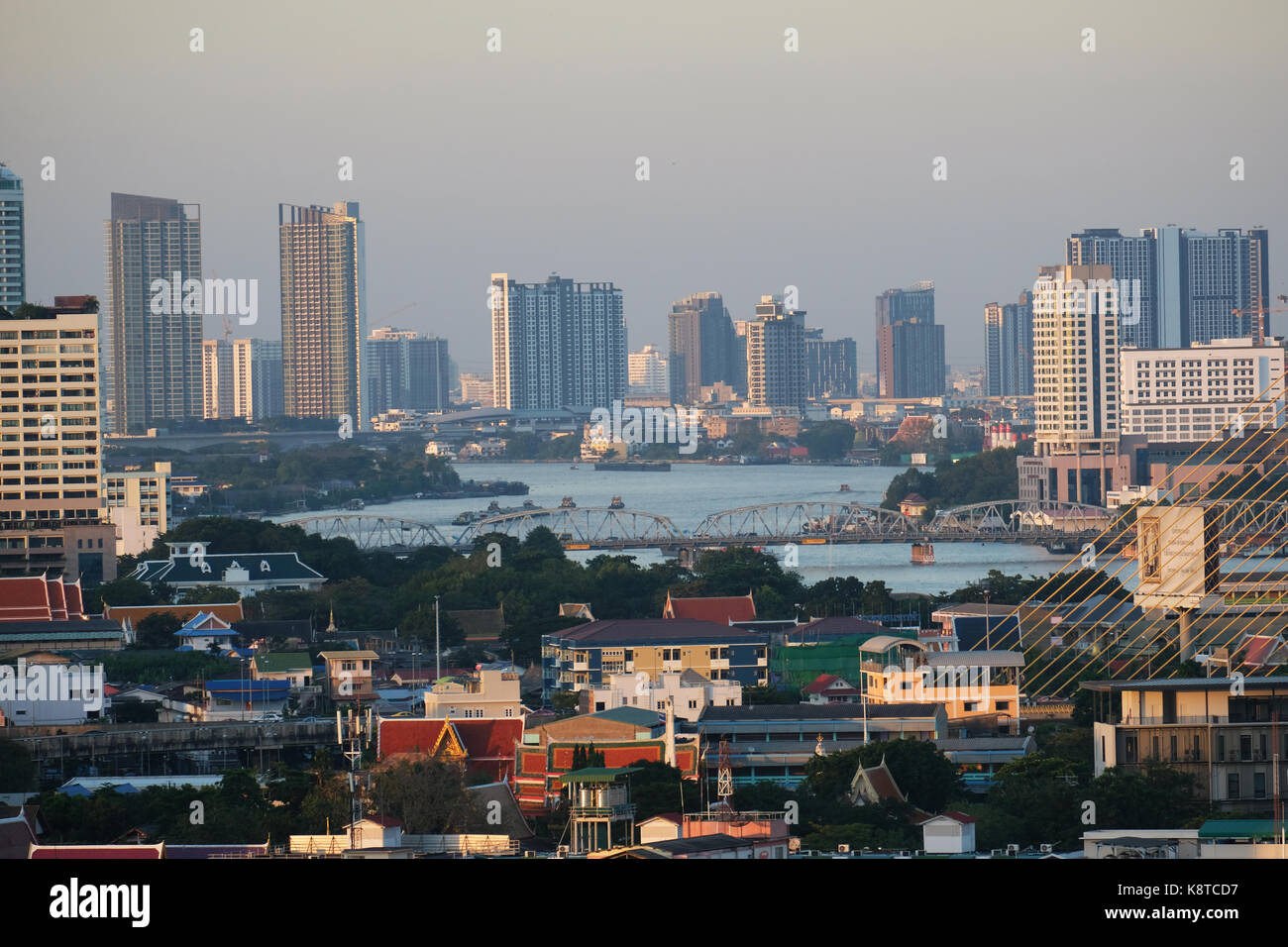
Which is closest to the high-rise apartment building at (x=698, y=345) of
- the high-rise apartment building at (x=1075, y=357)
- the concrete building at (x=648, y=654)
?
the high-rise apartment building at (x=1075, y=357)

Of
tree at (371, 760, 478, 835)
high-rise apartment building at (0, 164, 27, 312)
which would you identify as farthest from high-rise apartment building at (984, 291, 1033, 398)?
tree at (371, 760, 478, 835)

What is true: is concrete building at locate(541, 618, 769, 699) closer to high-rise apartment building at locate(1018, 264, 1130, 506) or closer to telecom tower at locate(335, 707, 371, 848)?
telecom tower at locate(335, 707, 371, 848)

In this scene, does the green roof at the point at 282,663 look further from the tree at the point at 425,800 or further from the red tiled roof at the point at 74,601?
the tree at the point at 425,800

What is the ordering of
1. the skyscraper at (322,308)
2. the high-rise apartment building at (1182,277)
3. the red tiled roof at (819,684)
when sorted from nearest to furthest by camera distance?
1. the red tiled roof at (819,684)
2. the high-rise apartment building at (1182,277)
3. the skyscraper at (322,308)

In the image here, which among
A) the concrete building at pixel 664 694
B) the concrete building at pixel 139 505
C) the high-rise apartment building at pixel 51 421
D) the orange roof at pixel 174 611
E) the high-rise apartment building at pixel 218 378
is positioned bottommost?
the concrete building at pixel 664 694

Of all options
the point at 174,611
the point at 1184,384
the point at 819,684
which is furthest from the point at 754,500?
the point at 819,684
